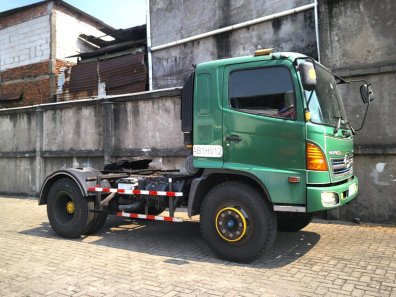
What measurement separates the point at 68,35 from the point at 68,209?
10.7m

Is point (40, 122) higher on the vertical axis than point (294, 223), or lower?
higher

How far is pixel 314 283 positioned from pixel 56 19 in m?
14.5

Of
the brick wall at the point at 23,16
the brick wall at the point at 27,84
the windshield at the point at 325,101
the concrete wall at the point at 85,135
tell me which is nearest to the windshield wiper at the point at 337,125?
the windshield at the point at 325,101

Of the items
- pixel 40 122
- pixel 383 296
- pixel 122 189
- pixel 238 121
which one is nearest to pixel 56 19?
pixel 40 122

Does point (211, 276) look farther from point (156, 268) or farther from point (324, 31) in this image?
point (324, 31)

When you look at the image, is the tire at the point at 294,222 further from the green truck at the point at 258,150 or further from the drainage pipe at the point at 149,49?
the drainage pipe at the point at 149,49

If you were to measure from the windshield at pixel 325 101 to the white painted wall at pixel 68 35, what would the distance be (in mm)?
12403

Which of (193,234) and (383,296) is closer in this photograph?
(383,296)

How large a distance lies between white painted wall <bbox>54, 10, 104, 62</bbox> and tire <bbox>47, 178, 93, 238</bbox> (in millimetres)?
9566

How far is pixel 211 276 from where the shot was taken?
4816mm

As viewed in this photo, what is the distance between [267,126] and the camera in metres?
5.24

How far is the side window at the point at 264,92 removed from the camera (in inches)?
202

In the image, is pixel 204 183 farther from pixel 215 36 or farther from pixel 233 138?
pixel 215 36

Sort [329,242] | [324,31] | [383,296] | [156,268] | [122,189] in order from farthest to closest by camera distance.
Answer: [324,31] → [122,189] → [329,242] → [156,268] → [383,296]
